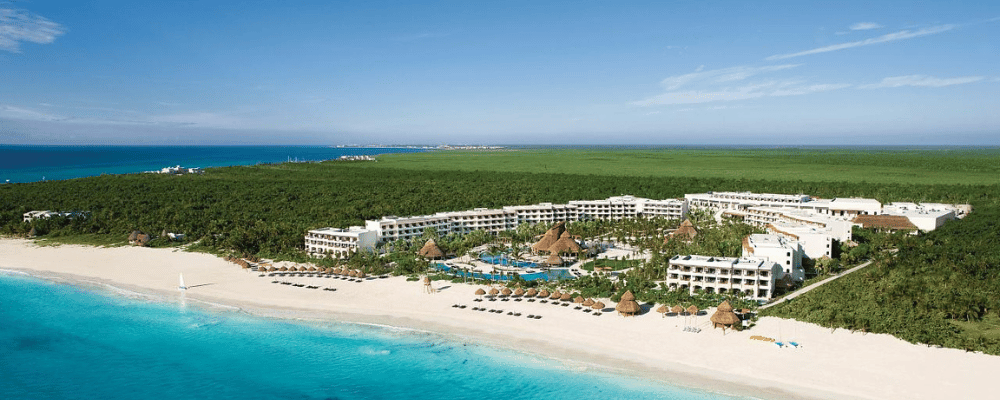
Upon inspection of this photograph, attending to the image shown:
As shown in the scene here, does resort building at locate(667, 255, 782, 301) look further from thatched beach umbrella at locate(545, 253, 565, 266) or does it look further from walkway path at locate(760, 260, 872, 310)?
thatched beach umbrella at locate(545, 253, 565, 266)

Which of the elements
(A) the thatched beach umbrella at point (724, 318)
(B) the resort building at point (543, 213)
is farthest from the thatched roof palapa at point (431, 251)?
(A) the thatched beach umbrella at point (724, 318)

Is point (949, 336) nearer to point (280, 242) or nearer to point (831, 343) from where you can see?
point (831, 343)

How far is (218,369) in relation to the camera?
94.5 ft

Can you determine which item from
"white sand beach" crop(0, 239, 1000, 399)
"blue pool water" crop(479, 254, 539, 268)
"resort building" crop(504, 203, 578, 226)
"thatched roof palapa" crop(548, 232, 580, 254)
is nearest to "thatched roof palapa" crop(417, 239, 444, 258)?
"blue pool water" crop(479, 254, 539, 268)

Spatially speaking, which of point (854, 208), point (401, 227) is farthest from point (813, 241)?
point (401, 227)

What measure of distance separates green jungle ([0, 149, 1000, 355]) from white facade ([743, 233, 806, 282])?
8.22ft

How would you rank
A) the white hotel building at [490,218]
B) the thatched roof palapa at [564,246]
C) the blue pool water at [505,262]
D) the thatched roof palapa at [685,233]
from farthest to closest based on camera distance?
1. the thatched roof palapa at [685,233]
2. the white hotel building at [490,218]
3. the thatched roof palapa at [564,246]
4. the blue pool water at [505,262]

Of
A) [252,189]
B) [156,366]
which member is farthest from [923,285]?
[252,189]

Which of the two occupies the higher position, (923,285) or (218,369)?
(923,285)

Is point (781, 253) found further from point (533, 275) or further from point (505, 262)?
point (505, 262)

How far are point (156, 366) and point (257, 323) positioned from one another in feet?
19.7

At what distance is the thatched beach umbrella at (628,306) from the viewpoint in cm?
3325

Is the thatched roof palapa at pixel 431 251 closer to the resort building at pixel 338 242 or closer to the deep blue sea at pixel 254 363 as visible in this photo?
the resort building at pixel 338 242

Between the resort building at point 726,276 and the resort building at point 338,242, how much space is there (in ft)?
82.7
